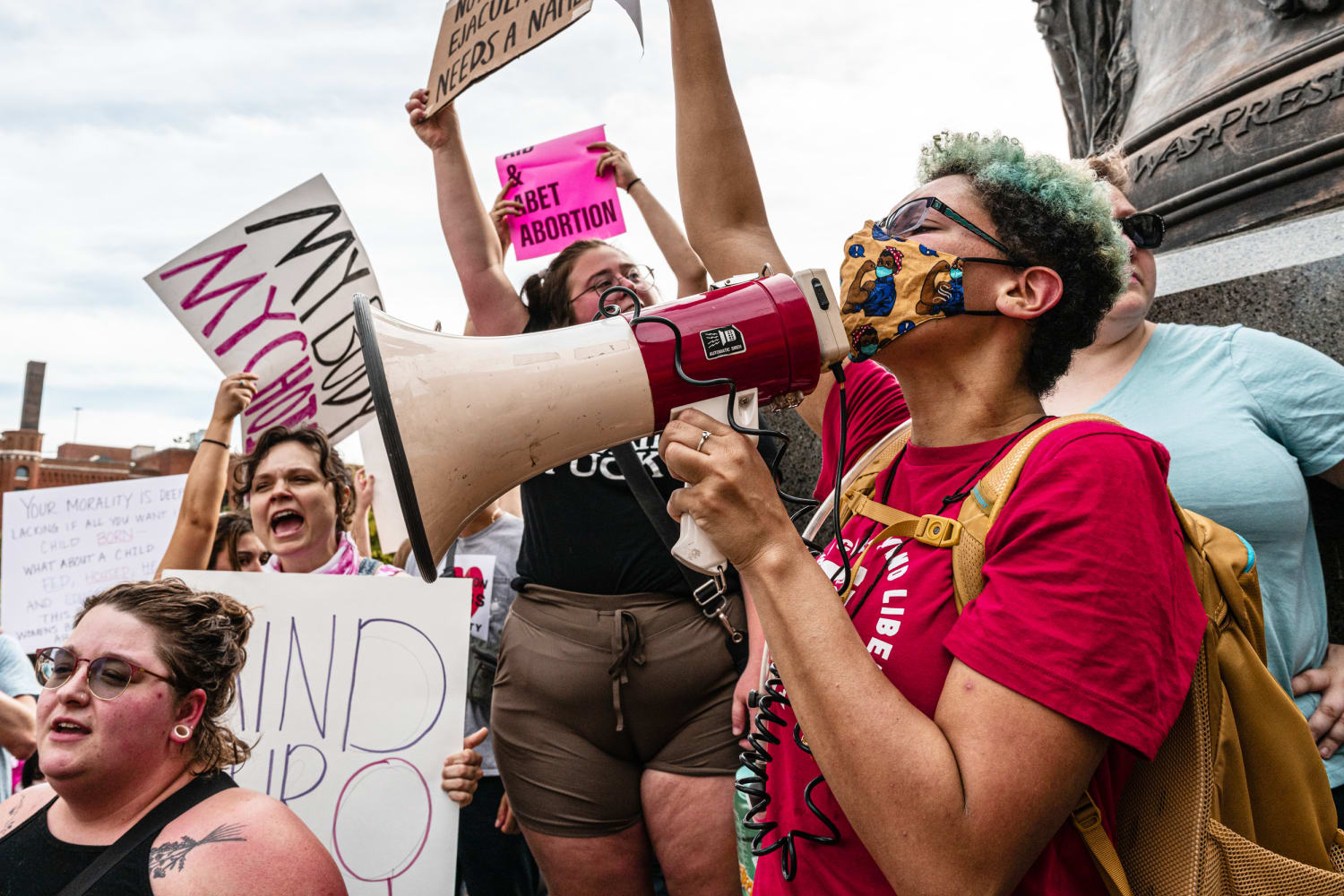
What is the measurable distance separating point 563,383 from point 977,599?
2.14ft

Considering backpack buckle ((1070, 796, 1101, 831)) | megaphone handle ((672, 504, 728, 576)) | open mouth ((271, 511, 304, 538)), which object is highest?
megaphone handle ((672, 504, 728, 576))

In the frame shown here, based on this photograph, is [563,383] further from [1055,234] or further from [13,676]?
[13,676]

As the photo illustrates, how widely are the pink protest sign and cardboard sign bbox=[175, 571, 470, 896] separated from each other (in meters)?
1.66

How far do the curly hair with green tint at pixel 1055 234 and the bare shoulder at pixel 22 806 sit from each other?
2600 mm

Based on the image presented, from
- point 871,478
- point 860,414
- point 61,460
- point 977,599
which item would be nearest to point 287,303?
point 860,414

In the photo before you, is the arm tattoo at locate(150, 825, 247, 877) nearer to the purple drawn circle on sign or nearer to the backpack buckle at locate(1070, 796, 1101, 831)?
the purple drawn circle on sign

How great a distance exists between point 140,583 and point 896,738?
7.43 feet

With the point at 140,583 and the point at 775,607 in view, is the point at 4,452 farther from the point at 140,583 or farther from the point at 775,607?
the point at 775,607

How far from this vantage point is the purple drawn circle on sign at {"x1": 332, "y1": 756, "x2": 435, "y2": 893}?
278 cm

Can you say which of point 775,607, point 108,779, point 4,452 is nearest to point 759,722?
point 775,607

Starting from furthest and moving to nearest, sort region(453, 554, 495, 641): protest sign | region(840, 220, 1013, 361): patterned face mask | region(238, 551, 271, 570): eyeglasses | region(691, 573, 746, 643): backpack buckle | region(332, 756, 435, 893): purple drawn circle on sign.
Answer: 1. region(238, 551, 271, 570): eyeglasses
2. region(453, 554, 495, 641): protest sign
3. region(332, 756, 435, 893): purple drawn circle on sign
4. region(691, 573, 746, 643): backpack buckle
5. region(840, 220, 1013, 361): patterned face mask

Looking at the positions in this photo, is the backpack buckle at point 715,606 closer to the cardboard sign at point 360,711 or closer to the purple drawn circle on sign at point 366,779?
the cardboard sign at point 360,711

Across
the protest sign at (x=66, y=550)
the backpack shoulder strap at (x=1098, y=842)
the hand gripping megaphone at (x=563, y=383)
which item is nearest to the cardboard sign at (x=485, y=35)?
the hand gripping megaphone at (x=563, y=383)

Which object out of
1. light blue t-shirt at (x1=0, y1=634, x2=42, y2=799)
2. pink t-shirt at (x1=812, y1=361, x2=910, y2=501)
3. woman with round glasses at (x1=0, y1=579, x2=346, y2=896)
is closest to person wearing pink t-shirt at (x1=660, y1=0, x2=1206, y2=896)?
pink t-shirt at (x1=812, y1=361, x2=910, y2=501)
